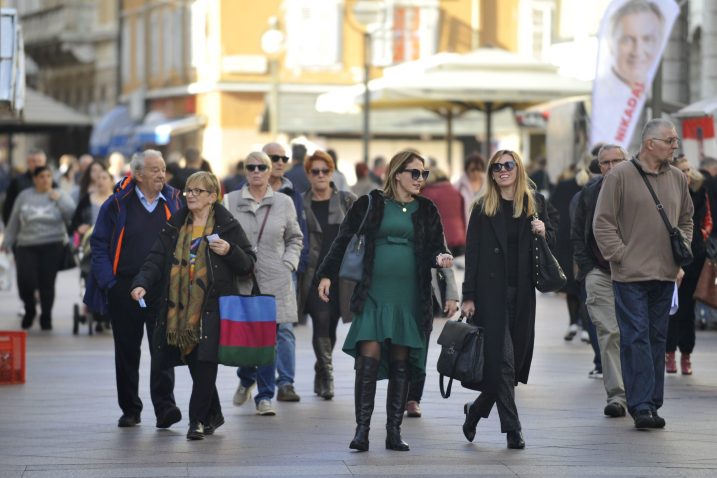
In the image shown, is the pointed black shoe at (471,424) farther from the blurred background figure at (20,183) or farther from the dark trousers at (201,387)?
the blurred background figure at (20,183)

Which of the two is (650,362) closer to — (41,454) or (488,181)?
(488,181)

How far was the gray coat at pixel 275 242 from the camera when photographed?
13141 millimetres

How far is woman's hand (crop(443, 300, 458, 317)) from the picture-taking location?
11.0 metres

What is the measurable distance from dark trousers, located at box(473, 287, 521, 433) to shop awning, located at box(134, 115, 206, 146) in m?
44.5

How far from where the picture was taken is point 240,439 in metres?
11.7

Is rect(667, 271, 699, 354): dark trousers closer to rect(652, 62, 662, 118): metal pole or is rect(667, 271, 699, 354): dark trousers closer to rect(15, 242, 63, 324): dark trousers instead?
rect(652, 62, 662, 118): metal pole

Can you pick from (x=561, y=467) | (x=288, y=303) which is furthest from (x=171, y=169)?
(x=561, y=467)

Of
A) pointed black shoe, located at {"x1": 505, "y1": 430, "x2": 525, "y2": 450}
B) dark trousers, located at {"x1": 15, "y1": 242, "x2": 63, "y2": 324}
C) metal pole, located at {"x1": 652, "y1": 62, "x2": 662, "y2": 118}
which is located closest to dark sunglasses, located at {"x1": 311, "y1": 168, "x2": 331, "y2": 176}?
pointed black shoe, located at {"x1": 505, "y1": 430, "x2": 525, "y2": 450}

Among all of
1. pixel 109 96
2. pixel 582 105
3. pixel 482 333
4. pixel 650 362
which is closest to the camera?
pixel 482 333

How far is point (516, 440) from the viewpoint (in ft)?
36.6

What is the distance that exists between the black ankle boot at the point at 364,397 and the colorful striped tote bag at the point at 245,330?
2.29ft

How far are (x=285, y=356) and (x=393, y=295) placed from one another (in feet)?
9.59

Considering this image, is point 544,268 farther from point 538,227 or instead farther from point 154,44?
point 154,44

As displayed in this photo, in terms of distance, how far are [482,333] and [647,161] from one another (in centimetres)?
174
